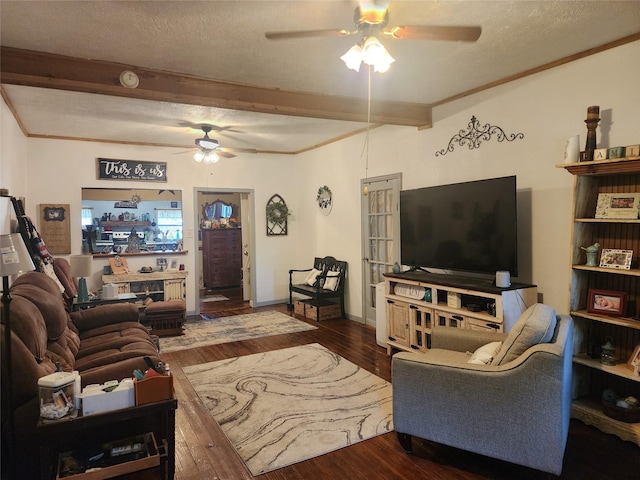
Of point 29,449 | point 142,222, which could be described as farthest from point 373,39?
point 142,222

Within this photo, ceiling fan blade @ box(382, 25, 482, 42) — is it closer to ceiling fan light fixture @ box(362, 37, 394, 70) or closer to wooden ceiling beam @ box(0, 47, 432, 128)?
ceiling fan light fixture @ box(362, 37, 394, 70)

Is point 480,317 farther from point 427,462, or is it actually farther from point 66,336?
point 66,336

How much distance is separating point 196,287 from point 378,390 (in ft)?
12.9

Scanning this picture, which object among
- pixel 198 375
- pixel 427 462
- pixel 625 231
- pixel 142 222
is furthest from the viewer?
pixel 142 222

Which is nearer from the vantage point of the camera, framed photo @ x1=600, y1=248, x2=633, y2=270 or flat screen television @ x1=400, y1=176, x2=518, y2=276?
framed photo @ x1=600, y1=248, x2=633, y2=270

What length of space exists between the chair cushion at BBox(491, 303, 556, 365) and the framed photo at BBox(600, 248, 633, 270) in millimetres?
837

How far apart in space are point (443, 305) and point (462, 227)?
77 centimetres

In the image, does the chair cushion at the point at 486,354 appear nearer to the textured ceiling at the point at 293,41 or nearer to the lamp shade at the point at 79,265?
the textured ceiling at the point at 293,41

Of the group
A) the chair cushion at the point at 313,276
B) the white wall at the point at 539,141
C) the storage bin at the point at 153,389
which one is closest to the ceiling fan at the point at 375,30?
the white wall at the point at 539,141

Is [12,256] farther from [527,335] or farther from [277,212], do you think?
[277,212]

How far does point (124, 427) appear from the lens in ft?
7.29

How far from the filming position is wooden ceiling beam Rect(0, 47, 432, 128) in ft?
9.44

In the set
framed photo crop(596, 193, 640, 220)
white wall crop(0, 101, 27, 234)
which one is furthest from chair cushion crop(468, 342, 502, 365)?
white wall crop(0, 101, 27, 234)

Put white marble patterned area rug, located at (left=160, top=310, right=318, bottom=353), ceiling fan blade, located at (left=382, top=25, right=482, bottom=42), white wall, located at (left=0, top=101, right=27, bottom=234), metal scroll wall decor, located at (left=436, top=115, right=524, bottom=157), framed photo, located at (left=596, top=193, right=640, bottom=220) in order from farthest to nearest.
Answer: white marble patterned area rug, located at (left=160, top=310, right=318, bottom=353)
metal scroll wall decor, located at (left=436, top=115, right=524, bottom=157)
white wall, located at (left=0, top=101, right=27, bottom=234)
framed photo, located at (left=596, top=193, right=640, bottom=220)
ceiling fan blade, located at (left=382, top=25, right=482, bottom=42)
